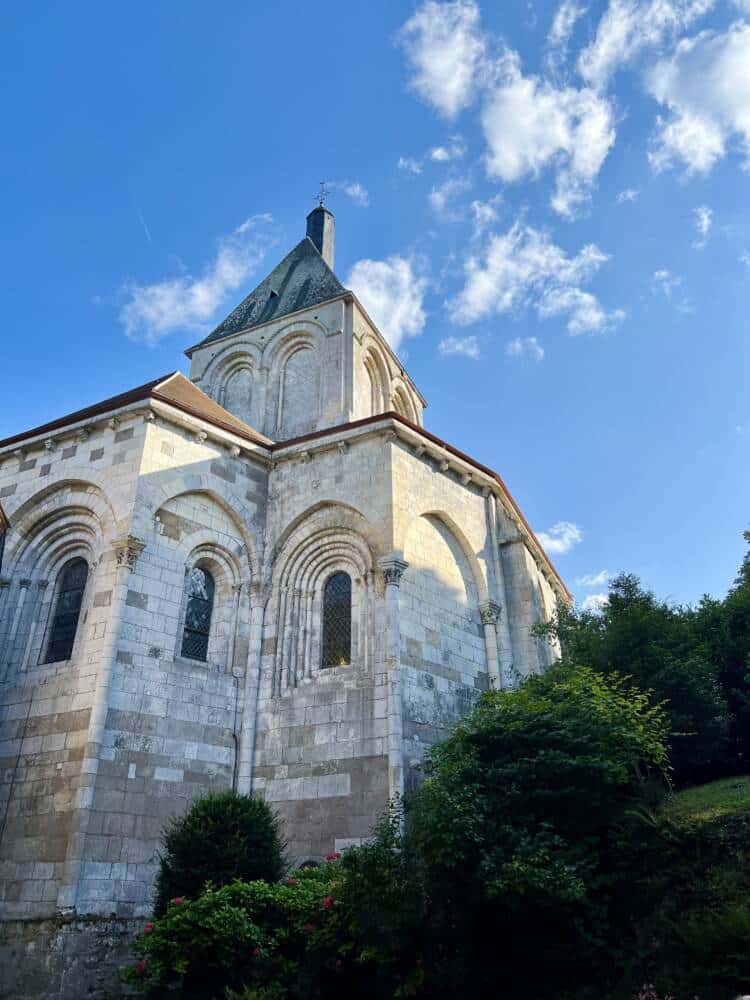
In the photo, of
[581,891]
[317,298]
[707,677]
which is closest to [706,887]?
[581,891]

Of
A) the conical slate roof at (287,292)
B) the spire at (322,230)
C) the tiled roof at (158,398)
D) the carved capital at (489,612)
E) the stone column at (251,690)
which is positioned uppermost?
the spire at (322,230)

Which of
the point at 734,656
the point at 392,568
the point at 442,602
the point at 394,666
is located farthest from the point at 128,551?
the point at 734,656

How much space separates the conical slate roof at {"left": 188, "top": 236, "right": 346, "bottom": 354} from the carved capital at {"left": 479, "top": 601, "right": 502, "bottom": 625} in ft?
34.7

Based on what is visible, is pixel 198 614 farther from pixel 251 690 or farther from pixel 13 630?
pixel 13 630

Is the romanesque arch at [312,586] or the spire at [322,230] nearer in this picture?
the romanesque arch at [312,586]

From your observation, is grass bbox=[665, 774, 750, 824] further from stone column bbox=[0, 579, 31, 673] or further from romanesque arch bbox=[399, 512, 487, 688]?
stone column bbox=[0, 579, 31, 673]

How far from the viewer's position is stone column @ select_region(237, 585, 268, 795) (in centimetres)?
1245

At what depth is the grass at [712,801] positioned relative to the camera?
8297mm

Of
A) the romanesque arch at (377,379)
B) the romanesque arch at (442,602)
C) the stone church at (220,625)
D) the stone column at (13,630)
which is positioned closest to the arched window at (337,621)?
the stone church at (220,625)

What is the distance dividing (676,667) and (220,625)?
785 cm

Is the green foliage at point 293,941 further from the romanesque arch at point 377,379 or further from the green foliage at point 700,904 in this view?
the romanesque arch at point 377,379

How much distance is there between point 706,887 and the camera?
7590mm

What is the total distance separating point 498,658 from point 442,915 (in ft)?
21.5

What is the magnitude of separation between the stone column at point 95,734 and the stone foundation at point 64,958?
1.21ft
